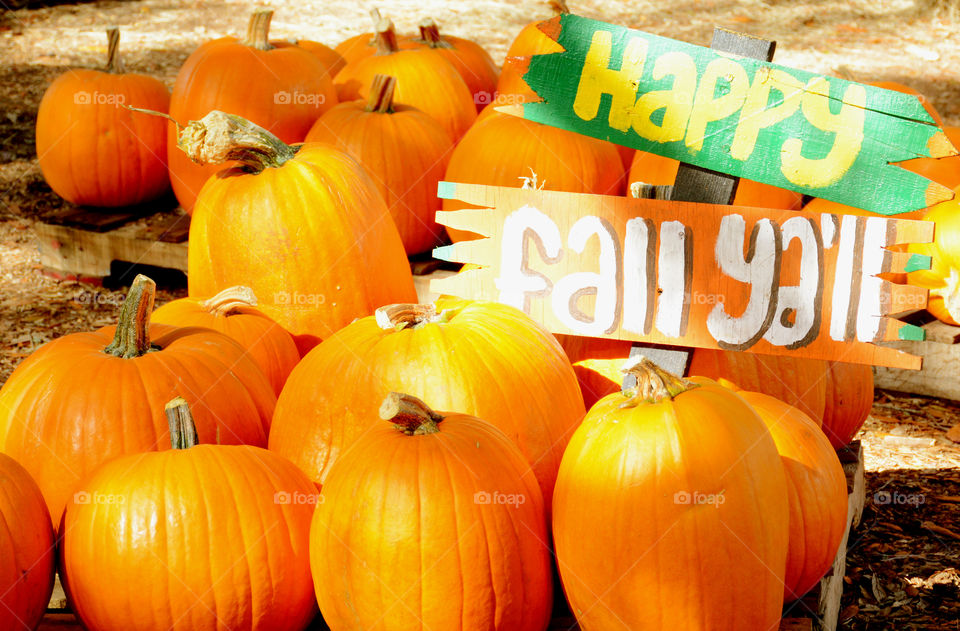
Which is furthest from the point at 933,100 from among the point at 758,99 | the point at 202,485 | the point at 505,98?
the point at 202,485

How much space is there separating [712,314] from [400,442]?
2.48 feet

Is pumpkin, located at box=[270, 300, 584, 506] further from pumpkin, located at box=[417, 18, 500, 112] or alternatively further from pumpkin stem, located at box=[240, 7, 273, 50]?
pumpkin, located at box=[417, 18, 500, 112]

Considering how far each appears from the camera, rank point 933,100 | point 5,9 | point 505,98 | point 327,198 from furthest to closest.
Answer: point 5,9 < point 933,100 < point 505,98 < point 327,198

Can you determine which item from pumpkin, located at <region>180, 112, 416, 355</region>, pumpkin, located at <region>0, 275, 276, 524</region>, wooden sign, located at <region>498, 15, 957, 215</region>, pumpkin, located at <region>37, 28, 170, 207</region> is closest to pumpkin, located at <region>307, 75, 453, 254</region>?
pumpkin, located at <region>180, 112, 416, 355</region>

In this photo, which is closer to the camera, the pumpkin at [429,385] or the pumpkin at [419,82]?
the pumpkin at [429,385]

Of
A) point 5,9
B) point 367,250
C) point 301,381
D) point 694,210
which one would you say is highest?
point 5,9

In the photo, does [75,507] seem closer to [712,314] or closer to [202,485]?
[202,485]

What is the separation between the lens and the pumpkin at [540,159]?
3000 mm

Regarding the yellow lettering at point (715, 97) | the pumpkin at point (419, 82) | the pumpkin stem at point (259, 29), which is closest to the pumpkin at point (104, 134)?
the pumpkin stem at point (259, 29)

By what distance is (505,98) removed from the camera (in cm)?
346

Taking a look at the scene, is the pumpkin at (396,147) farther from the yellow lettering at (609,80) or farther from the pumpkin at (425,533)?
the pumpkin at (425,533)

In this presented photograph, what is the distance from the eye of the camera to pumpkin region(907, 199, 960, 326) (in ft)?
10.2

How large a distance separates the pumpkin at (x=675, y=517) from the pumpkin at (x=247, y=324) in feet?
3.02

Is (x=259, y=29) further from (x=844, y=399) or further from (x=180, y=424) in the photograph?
(x=844, y=399)
